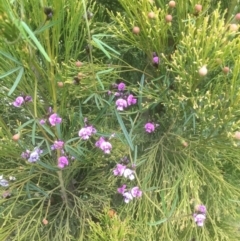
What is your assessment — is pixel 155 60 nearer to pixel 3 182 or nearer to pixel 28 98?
pixel 28 98

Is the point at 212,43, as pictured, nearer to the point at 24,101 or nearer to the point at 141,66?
the point at 141,66

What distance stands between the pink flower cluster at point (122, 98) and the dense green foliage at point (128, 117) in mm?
16

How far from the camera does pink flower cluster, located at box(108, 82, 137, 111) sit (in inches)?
32.5

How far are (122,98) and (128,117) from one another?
0.10 meters

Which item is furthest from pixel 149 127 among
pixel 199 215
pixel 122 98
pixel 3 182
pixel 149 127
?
pixel 3 182

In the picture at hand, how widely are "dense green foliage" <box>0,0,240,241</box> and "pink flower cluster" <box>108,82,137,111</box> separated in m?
0.02

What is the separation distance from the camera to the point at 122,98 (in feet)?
2.90

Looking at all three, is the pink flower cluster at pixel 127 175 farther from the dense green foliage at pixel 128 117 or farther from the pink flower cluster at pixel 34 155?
the pink flower cluster at pixel 34 155

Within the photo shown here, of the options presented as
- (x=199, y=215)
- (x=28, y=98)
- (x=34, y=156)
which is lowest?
(x=199, y=215)

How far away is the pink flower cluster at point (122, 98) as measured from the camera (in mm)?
827

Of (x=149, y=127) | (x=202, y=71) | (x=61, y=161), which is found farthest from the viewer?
(x=149, y=127)

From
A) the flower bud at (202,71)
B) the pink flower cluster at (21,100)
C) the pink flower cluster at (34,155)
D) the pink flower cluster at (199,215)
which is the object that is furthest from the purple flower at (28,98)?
the pink flower cluster at (199,215)

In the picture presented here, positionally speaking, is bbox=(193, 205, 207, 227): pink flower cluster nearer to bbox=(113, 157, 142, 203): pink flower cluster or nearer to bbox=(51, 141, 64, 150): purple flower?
bbox=(113, 157, 142, 203): pink flower cluster

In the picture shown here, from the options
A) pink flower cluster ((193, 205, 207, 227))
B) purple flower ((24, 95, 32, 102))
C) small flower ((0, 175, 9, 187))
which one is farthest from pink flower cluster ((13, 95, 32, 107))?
pink flower cluster ((193, 205, 207, 227))
